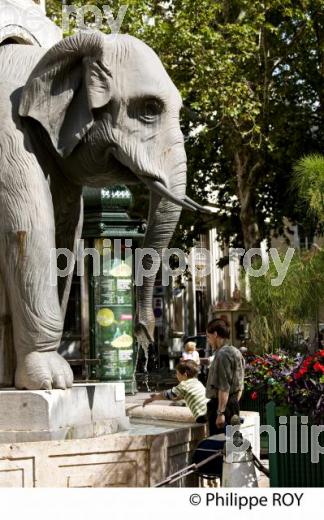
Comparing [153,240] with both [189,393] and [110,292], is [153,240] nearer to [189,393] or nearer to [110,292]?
[189,393]

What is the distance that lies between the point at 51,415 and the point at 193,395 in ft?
6.45

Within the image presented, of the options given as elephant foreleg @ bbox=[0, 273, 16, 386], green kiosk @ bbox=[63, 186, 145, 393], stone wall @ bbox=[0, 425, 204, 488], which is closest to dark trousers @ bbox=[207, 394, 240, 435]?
stone wall @ bbox=[0, 425, 204, 488]

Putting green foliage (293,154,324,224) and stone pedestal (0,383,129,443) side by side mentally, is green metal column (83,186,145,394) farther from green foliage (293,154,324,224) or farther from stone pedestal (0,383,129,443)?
stone pedestal (0,383,129,443)

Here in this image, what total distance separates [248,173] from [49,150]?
17.5m

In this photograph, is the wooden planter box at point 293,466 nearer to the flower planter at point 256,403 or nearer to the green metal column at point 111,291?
the flower planter at point 256,403

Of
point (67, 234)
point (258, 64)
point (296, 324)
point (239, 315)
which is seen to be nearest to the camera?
point (67, 234)

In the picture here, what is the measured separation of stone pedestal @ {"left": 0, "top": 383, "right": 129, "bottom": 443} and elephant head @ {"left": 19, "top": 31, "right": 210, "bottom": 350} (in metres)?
0.57

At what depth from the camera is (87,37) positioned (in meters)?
6.01

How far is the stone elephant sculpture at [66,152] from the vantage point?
5.85 m

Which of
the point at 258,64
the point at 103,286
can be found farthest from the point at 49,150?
the point at 258,64

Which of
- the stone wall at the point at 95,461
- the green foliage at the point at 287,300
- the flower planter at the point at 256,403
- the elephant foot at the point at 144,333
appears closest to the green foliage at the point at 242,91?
the green foliage at the point at 287,300

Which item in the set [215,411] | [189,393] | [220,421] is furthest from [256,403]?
[220,421]

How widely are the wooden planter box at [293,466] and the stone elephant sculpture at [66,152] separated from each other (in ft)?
5.66

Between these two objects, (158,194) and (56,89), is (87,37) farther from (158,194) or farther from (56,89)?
(158,194)
